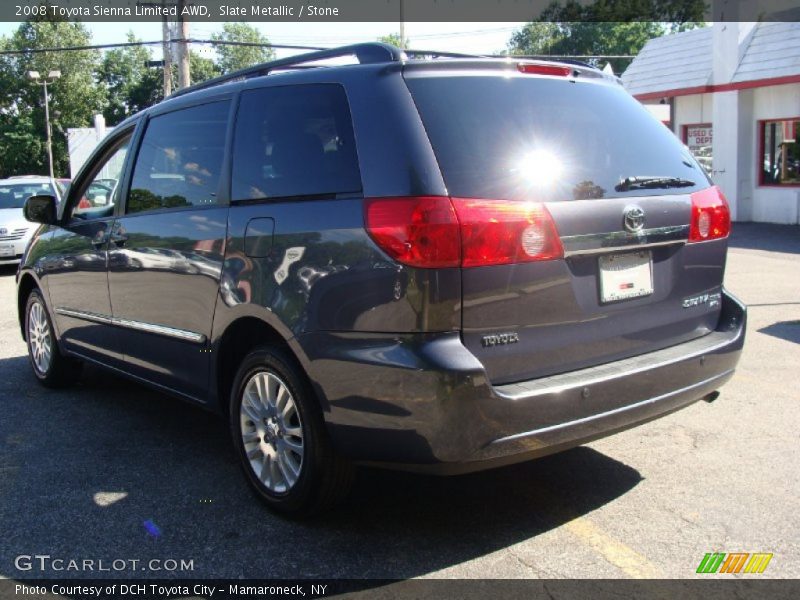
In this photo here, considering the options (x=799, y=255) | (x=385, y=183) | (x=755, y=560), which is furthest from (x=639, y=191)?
(x=799, y=255)

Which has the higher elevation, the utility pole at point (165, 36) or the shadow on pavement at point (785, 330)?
the utility pole at point (165, 36)

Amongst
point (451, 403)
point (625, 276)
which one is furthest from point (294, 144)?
point (625, 276)

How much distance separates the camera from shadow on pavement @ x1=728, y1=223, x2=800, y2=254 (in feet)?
47.0

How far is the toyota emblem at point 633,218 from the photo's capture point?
3.51 meters

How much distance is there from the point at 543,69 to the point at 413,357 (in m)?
1.47

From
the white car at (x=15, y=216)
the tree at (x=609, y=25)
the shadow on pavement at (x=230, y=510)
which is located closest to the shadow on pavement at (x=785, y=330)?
the shadow on pavement at (x=230, y=510)

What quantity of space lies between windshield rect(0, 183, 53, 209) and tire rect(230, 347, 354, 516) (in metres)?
13.7

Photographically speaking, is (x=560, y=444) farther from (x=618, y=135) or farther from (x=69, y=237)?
(x=69, y=237)

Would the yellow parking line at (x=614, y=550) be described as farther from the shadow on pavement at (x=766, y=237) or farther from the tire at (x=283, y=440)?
the shadow on pavement at (x=766, y=237)

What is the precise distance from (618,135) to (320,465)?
1936mm

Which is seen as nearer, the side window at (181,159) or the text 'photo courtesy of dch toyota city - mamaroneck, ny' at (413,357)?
the text 'photo courtesy of dch toyota city - mamaroneck, ny' at (413,357)

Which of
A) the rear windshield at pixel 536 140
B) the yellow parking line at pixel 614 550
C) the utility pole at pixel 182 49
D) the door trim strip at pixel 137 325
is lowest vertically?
the yellow parking line at pixel 614 550

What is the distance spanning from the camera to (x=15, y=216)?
1488 centimetres

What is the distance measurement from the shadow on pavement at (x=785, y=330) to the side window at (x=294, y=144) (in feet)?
16.7
